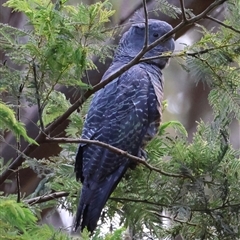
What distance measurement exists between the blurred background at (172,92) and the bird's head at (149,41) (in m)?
0.34

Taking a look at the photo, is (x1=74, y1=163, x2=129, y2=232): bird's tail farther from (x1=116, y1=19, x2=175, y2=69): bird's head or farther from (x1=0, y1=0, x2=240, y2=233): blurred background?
(x1=0, y1=0, x2=240, y2=233): blurred background

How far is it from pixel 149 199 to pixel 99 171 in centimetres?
11

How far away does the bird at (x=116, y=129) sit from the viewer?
2.99 ft

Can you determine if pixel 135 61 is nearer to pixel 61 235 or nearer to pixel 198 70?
pixel 198 70

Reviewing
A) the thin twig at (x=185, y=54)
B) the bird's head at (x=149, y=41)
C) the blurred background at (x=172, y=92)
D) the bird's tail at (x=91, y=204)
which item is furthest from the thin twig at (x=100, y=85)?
the blurred background at (x=172, y=92)

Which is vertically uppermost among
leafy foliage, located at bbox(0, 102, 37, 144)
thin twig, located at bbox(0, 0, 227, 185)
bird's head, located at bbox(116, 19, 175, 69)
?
bird's head, located at bbox(116, 19, 175, 69)

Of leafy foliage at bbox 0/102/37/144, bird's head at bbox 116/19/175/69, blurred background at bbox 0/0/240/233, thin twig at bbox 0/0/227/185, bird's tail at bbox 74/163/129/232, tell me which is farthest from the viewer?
blurred background at bbox 0/0/240/233

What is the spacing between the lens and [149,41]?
1.10 m

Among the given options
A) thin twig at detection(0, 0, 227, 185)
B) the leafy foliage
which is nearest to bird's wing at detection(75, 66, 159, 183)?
thin twig at detection(0, 0, 227, 185)

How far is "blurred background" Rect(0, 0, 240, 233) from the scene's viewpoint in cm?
150

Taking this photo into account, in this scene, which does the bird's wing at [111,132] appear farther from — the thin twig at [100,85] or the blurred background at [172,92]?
the blurred background at [172,92]

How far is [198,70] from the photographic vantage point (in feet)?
2.72

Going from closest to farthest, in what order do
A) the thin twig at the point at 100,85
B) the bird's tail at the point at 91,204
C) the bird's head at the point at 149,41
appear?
1. the thin twig at the point at 100,85
2. the bird's tail at the point at 91,204
3. the bird's head at the point at 149,41

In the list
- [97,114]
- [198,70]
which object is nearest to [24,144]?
[97,114]
